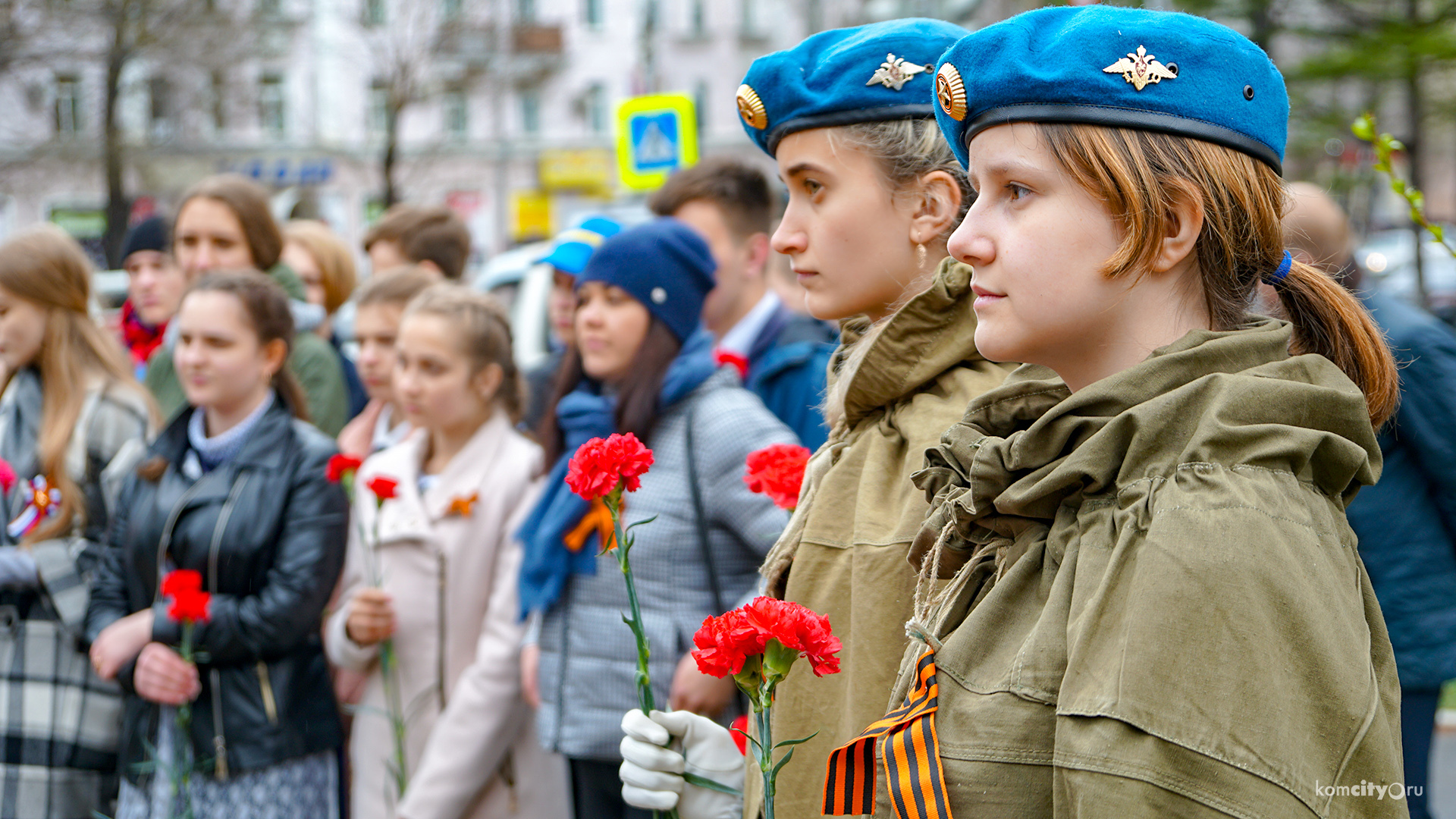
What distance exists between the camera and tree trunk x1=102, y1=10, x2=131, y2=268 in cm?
1661

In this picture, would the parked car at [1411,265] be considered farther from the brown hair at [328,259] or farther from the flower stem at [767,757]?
the flower stem at [767,757]

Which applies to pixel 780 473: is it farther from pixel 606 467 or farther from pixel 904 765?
pixel 904 765

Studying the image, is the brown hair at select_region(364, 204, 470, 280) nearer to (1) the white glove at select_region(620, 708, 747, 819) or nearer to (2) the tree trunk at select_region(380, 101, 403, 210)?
(1) the white glove at select_region(620, 708, 747, 819)

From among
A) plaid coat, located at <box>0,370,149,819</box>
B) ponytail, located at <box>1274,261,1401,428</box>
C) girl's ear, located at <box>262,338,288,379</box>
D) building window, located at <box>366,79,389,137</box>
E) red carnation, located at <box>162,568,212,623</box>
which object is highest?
building window, located at <box>366,79,389,137</box>

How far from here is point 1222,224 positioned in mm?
1320

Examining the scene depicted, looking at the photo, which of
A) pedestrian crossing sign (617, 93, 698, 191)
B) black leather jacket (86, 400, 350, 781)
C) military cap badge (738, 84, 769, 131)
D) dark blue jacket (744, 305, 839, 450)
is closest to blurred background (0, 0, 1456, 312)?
pedestrian crossing sign (617, 93, 698, 191)

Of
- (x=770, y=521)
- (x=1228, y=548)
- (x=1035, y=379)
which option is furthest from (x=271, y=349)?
(x=1228, y=548)

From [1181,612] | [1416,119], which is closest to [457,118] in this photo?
[1416,119]

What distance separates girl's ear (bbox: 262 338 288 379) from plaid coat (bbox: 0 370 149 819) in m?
0.70

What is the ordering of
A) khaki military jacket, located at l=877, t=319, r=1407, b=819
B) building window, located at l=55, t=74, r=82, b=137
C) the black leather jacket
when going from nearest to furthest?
khaki military jacket, located at l=877, t=319, r=1407, b=819
the black leather jacket
building window, located at l=55, t=74, r=82, b=137

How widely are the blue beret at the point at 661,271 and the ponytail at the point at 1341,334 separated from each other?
6.45 ft

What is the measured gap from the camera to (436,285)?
3.89 m

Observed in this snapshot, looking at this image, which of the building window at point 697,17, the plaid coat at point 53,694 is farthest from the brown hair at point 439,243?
the building window at point 697,17

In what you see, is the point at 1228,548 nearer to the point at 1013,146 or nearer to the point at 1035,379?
the point at 1035,379
